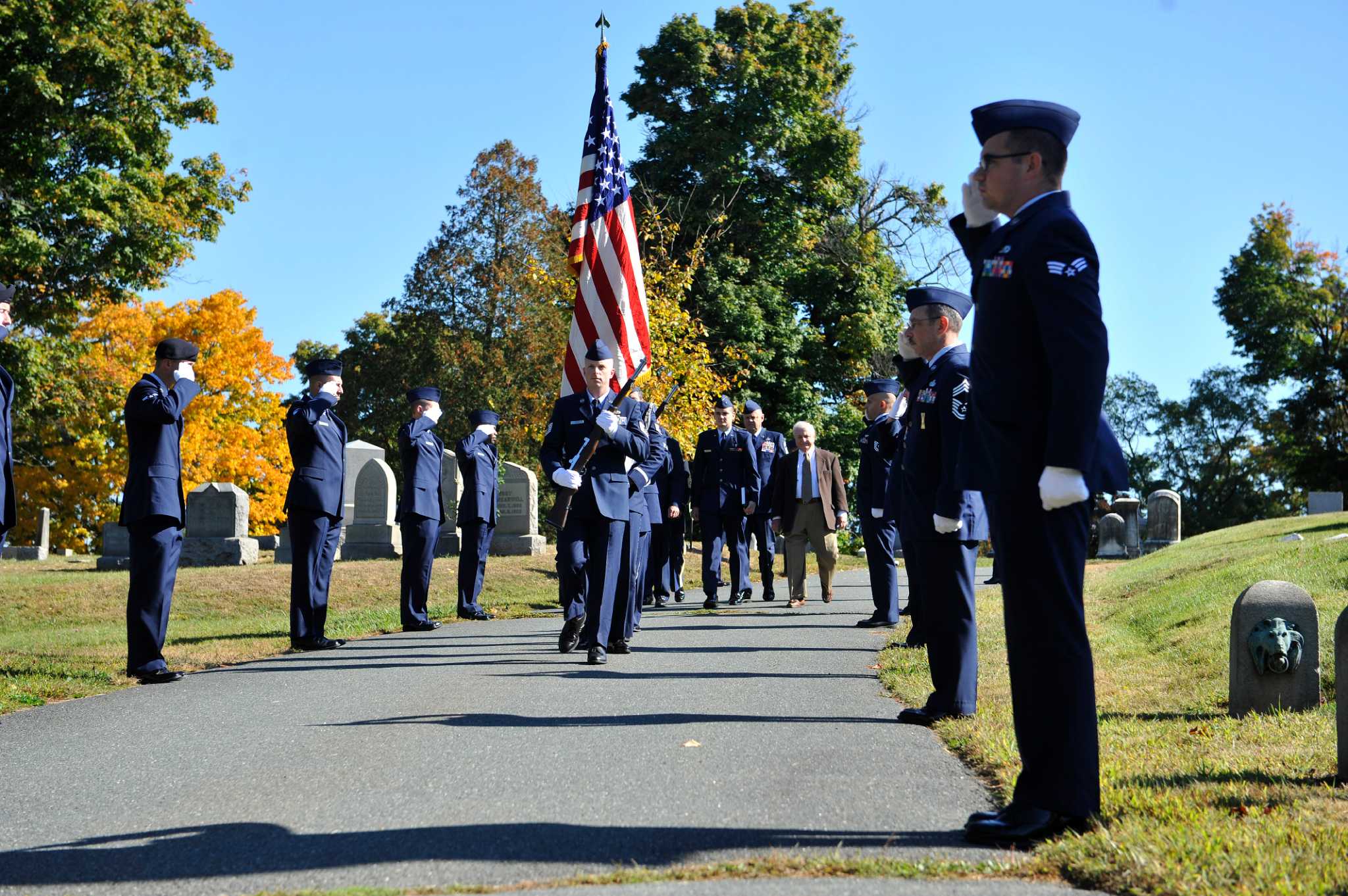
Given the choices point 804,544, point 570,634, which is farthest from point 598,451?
point 804,544

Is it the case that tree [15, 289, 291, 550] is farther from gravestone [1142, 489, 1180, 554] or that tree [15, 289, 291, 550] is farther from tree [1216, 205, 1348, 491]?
tree [1216, 205, 1348, 491]

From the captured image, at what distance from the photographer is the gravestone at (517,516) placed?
22906mm

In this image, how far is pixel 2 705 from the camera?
24.8 feet

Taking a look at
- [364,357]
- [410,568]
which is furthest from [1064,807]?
[364,357]

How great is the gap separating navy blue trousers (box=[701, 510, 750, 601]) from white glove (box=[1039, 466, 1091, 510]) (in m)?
12.2

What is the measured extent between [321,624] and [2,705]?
3848mm

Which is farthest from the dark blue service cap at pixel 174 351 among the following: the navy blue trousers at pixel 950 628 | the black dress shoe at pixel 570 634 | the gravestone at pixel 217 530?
the gravestone at pixel 217 530

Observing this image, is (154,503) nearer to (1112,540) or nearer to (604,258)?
(604,258)

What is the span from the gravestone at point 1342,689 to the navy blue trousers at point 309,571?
8127mm

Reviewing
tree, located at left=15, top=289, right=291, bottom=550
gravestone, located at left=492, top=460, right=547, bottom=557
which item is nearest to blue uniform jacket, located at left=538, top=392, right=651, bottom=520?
gravestone, located at left=492, top=460, right=547, bottom=557

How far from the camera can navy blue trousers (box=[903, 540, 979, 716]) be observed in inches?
257

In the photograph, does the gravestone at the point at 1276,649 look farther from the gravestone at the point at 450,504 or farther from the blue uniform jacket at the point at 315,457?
the gravestone at the point at 450,504

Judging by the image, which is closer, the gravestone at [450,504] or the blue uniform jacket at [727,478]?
the blue uniform jacket at [727,478]

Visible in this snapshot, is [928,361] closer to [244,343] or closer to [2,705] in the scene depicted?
[2,705]
